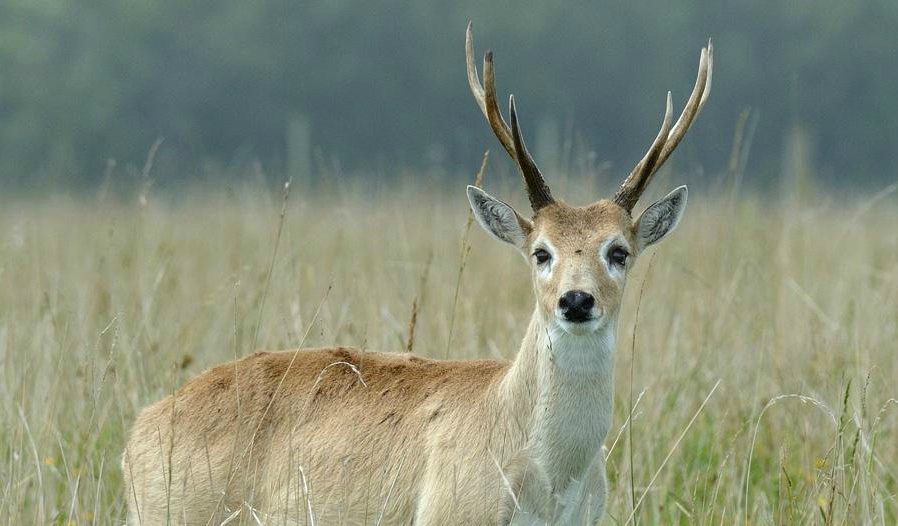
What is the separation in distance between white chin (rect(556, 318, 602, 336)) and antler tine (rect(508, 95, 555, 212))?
2.86 feet

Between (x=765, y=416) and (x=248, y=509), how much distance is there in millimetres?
3690

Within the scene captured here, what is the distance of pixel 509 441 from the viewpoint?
6211 mm

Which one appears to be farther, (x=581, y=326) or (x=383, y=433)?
(x=383, y=433)

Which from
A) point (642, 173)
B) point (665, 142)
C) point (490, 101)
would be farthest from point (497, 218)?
point (665, 142)

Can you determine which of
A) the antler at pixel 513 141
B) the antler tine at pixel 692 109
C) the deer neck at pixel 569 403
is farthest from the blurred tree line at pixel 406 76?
the deer neck at pixel 569 403

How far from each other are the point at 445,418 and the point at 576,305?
0.94 m

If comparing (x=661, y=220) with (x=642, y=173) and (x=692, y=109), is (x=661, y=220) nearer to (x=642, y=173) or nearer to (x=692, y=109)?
(x=642, y=173)

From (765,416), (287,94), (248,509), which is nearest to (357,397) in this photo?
(248,509)

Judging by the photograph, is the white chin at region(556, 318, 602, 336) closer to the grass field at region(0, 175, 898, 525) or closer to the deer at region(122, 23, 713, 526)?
the deer at region(122, 23, 713, 526)

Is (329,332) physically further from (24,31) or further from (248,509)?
(24,31)

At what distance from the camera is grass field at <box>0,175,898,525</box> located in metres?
6.68

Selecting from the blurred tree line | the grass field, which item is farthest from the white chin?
the blurred tree line

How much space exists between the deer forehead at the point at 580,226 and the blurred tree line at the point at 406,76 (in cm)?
3159

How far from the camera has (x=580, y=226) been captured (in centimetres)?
630
